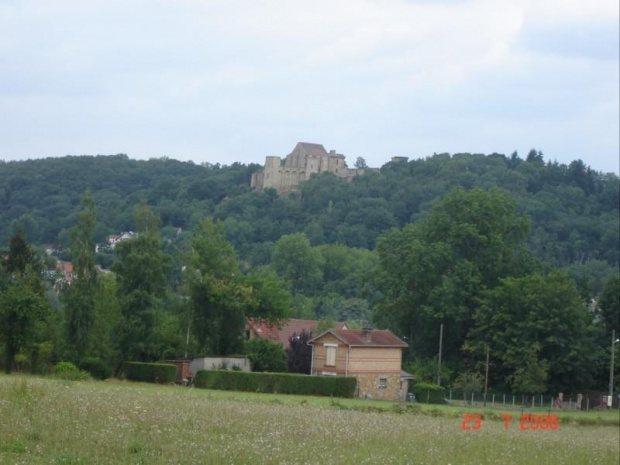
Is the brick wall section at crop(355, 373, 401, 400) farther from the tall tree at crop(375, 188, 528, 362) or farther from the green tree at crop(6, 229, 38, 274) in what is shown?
the green tree at crop(6, 229, 38, 274)

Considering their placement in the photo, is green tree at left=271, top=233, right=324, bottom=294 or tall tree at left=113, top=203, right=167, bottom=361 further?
green tree at left=271, top=233, right=324, bottom=294

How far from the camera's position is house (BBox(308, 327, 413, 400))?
60.9 metres

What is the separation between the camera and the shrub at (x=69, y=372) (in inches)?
1773

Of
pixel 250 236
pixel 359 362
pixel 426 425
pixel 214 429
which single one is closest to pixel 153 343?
pixel 359 362

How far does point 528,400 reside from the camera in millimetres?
62906

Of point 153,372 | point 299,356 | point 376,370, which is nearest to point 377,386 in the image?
point 376,370

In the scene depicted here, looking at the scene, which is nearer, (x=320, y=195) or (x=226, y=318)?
(x=226, y=318)

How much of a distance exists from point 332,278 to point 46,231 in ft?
171

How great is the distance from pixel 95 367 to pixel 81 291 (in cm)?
441

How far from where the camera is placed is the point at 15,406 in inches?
879

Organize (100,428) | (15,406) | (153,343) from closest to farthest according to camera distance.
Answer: (100,428) < (15,406) < (153,343)

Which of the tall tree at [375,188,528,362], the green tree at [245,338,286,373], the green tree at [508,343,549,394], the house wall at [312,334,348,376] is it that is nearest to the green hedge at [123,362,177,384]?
the green tree at [245,338,286,373]

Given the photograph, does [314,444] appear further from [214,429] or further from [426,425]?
[426,425]

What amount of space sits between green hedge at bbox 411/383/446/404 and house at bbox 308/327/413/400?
6.20ft
